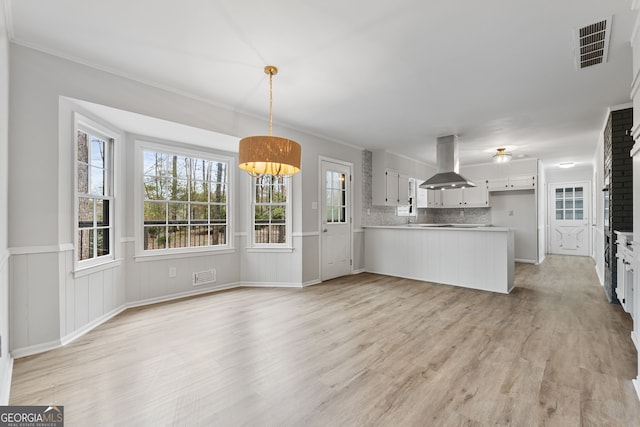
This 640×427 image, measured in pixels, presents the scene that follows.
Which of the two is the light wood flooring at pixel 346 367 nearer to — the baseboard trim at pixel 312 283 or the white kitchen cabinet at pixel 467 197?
the baseboard trim at pixel 312 283

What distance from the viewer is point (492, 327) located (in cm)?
299

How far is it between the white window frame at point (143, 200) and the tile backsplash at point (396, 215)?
273cm

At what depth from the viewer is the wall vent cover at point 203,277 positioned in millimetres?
4250

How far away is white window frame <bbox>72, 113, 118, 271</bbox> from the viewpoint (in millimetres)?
2799

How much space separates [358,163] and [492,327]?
385 centimetres

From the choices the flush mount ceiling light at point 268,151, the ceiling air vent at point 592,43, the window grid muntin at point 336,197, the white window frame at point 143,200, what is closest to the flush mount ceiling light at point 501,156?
the window grid muntin at point 336,197

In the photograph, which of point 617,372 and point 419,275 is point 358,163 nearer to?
point 419,275

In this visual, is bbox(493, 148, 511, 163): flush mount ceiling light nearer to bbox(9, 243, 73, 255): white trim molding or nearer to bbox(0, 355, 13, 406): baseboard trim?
bbox(9, 243, 73, 255): white trim molding

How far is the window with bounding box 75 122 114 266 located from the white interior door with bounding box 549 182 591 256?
34.5 ft

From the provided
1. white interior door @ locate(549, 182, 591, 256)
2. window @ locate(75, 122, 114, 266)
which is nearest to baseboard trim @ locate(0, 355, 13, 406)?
window @ locate(75, 122, 114, 266)

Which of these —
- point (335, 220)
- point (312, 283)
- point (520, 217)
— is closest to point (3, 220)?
point (312, 283)

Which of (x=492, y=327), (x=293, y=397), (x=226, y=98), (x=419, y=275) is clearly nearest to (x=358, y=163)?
(x=419, y=275)

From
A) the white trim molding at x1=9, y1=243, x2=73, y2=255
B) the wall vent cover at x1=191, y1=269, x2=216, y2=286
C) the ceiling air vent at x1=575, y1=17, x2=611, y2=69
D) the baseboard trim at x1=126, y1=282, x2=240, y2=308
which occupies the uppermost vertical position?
the ceiling air vent at x1=575, y1=17, x2=611, y2=69

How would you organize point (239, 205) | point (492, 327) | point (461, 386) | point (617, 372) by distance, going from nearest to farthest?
point (461, 386) → point (617, 372) → point (492, 327) → point (239, 205)
